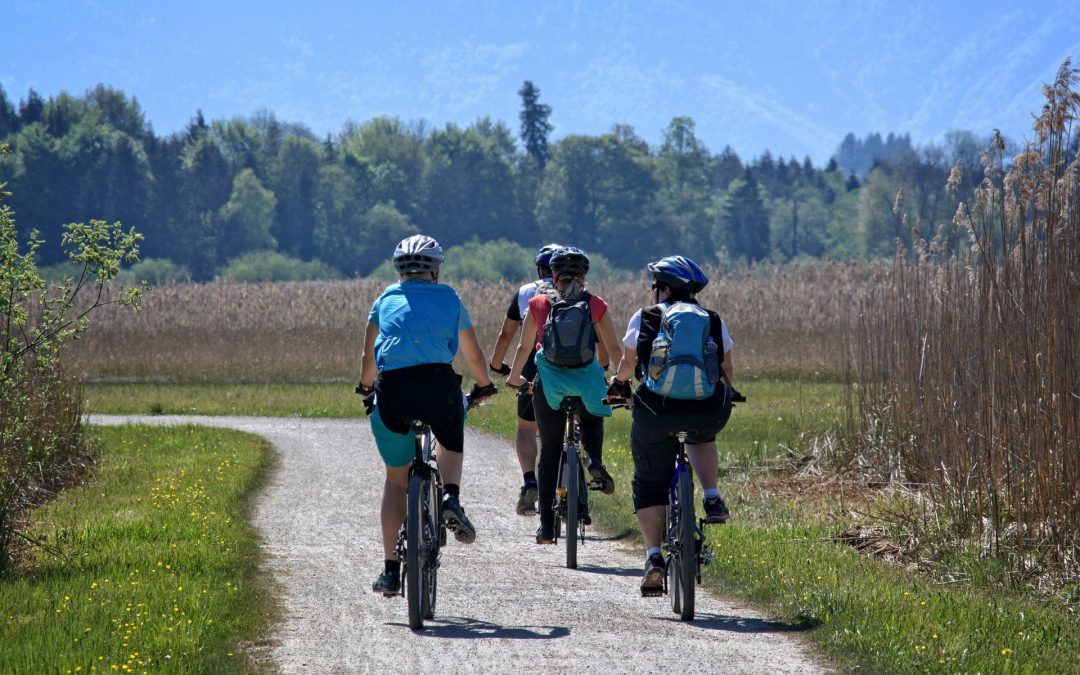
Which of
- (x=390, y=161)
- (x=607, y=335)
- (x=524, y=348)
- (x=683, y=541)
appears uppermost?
(x=390, y=161)

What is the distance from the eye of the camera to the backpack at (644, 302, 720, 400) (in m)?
7.56

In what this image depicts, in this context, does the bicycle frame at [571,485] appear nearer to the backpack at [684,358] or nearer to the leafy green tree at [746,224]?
the backpack at [684,358]

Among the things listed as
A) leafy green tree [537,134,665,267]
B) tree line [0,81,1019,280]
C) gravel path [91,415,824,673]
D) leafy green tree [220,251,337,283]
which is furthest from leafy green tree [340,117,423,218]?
gravel path [91,415,824,673]

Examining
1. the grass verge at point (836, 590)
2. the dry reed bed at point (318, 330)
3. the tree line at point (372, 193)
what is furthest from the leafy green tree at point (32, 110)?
the grass verge at point (836, 590)

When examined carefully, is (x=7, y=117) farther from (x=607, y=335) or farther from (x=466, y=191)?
(x=607, y=335)

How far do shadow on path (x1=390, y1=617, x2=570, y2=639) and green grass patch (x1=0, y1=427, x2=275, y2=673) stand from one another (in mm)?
904

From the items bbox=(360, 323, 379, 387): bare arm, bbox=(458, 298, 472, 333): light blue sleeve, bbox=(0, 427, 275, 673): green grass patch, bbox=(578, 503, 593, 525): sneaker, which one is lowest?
bbox=(0, 427, 275, 673): green grass patch

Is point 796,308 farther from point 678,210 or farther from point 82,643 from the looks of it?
point 678,210

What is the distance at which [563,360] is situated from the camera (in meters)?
9.50

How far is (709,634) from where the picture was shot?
24.0ft

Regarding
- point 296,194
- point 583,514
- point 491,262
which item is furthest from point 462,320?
point 296,194

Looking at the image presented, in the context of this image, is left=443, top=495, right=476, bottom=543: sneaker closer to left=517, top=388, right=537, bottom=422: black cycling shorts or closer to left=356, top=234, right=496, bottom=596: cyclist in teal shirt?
left=356, top=234, right=496, bottom=596: cyclist in teal shirt

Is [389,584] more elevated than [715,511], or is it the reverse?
[715,511]

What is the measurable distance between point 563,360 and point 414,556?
2560mm
